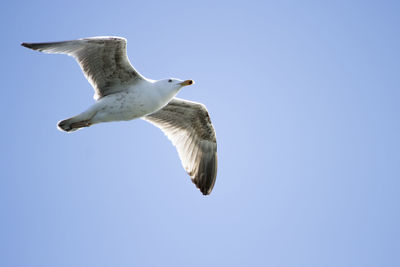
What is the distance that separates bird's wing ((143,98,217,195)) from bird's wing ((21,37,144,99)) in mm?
1461

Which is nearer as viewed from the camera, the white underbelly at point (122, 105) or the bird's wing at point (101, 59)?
the bird's wing at point (101, 59)

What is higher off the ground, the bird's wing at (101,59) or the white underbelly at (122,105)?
the bird's wing at (101,59)

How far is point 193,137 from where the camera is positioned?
8.93 m

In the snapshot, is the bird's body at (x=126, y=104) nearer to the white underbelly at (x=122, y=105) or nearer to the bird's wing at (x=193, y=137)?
the white underbelly at (x=122, y=105)

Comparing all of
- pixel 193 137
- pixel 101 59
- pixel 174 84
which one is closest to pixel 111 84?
pixel 101 59

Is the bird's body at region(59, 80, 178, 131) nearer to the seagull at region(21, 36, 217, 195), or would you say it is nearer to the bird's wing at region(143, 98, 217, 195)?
the seagull at region(21, 36, 217, 195)

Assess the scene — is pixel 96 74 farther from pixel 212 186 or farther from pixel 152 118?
pixel 212 186

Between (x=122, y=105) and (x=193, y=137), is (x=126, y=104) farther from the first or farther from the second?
(x=193, y=137)

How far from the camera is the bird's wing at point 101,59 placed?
691cm

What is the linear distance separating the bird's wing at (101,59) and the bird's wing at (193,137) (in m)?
1.46

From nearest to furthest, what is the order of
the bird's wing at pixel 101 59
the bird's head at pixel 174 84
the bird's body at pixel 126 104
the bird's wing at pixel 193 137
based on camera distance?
the bird's wing at pixel 101 59
the bird's body at pixel 126 104
the bird's head at pixel 174 84
the bird's wing at pixel 193 137

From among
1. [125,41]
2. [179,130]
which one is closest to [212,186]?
[179,130]

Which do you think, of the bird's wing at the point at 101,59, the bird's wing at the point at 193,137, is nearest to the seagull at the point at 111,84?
the bird's wing at the point at 101,59

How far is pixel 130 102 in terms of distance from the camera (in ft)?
23.7
